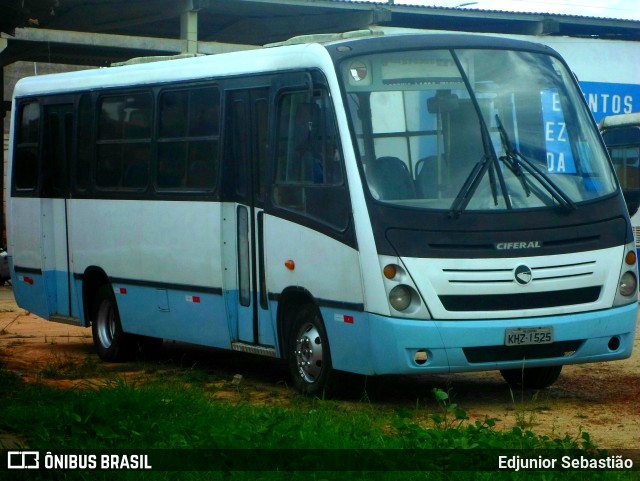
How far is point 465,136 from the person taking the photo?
10586 millimetres

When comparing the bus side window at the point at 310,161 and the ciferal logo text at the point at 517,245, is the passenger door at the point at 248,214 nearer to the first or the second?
the bus side window at the point at 310,161

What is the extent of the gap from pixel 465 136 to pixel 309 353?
6.71 feet

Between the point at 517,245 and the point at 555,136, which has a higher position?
the point at 555,136

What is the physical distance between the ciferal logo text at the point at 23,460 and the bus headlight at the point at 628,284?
500 centimetres

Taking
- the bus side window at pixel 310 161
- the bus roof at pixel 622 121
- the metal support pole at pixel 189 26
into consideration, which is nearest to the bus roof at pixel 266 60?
the bus side window at pixel 310 161

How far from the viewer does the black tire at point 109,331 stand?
14227 mm

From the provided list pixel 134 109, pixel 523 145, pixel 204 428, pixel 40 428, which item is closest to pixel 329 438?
pixel 204 428

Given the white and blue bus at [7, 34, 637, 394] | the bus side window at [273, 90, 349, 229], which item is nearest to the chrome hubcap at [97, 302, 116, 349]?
the white and blue bus at [7, 34, 637, 394]

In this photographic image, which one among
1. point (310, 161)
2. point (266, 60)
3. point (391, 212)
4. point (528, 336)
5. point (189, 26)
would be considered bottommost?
point (528, 336)

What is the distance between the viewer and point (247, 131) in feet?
39.0

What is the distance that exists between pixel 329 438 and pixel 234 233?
4.38 m

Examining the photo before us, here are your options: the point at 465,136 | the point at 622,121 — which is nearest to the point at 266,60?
the point at 465,136

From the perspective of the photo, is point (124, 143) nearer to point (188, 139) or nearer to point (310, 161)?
point (188, 139)

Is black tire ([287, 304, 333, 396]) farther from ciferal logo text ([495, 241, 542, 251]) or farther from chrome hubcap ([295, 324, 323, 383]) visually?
ciferal logo text ([495, 241, 542, 251])
